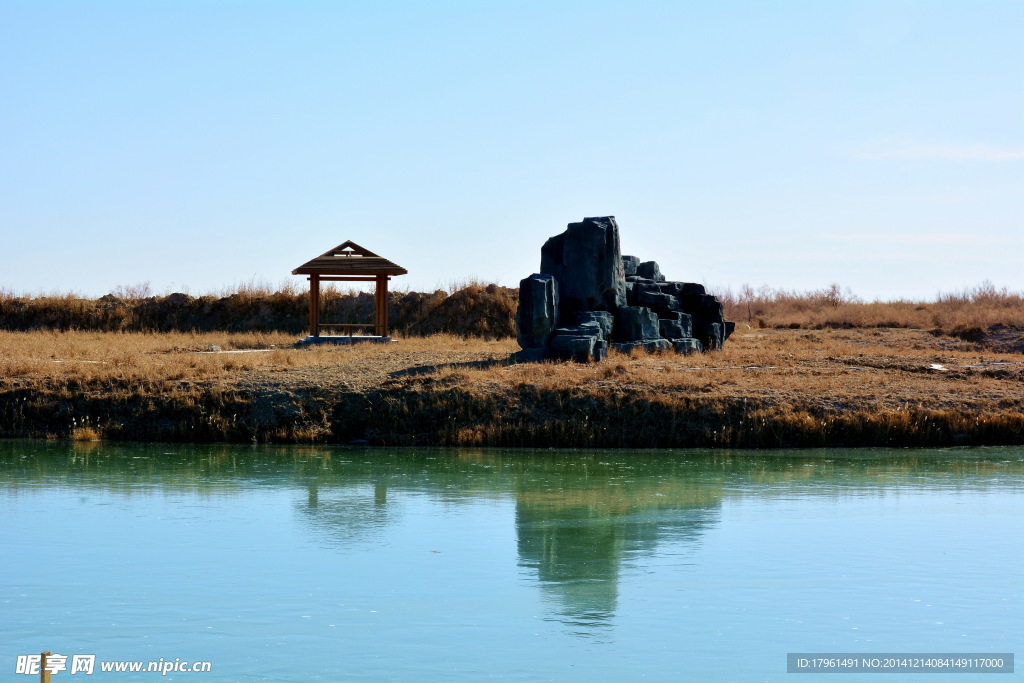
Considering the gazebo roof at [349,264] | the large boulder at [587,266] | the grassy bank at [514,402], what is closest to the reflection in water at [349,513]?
the grassy bank at [514,402]

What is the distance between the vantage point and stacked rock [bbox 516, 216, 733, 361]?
20484 mm

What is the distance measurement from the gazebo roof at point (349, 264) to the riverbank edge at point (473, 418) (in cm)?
1073

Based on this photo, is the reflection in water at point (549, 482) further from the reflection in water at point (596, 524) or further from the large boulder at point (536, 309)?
the large boulder at point (536, 309)

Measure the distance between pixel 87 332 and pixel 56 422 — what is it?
1588cm

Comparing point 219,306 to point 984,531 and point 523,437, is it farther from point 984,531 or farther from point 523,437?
point 984,531

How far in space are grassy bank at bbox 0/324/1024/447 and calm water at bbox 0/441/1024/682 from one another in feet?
5.21

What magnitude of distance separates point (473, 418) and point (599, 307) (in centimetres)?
653

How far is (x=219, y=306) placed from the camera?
37125 millimetres

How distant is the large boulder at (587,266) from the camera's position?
22.2m

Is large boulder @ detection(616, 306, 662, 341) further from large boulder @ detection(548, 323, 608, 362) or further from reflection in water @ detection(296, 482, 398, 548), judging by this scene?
reflection in water @ detection(296, 482, 398, 548)

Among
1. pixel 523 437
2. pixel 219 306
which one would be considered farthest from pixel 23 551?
pixel 219 306

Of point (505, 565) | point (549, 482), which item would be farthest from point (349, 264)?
point (505, 565)

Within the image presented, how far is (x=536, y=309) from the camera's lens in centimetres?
2041

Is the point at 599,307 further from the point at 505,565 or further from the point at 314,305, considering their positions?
the point at 505,565
